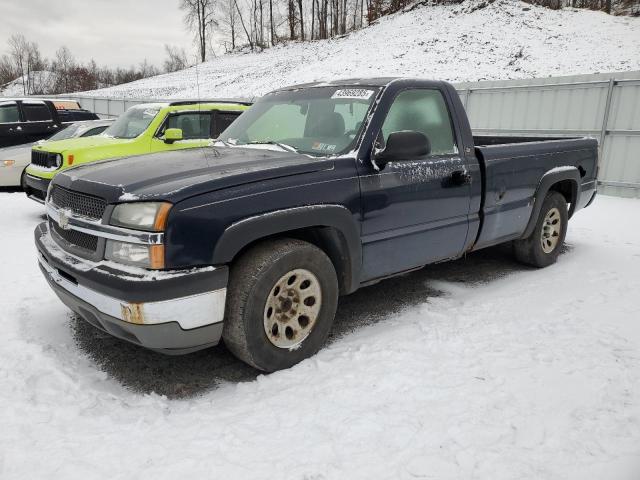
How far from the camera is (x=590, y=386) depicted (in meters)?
2.84

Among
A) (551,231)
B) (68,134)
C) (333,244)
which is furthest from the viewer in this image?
(68,134)

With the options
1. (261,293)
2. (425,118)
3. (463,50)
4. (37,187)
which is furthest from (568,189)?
(463,50)

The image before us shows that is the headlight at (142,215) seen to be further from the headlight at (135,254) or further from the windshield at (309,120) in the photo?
the windshield at (309,120)

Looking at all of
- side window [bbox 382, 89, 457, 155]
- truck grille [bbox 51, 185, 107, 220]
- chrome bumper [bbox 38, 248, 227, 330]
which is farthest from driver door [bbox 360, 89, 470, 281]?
truck grille [bbox 51, 185, 107, 220]

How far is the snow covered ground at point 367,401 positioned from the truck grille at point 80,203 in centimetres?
99

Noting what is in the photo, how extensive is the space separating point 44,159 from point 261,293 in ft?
20.1

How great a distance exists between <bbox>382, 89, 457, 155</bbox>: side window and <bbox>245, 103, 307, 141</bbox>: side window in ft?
2.35

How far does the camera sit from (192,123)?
776 centimetres

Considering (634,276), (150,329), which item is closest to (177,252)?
(150,329)

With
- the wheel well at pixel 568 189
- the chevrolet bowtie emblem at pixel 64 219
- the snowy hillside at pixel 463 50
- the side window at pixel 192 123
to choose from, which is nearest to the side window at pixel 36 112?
the side window at pixel 192 123

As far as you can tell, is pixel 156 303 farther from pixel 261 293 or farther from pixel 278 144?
pixel 278 144

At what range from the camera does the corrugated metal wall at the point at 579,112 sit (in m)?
9.96

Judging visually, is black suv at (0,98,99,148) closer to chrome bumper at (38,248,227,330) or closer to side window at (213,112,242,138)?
side window at (213,112,242,138)

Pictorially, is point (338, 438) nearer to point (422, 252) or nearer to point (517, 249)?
point (422, 252)
